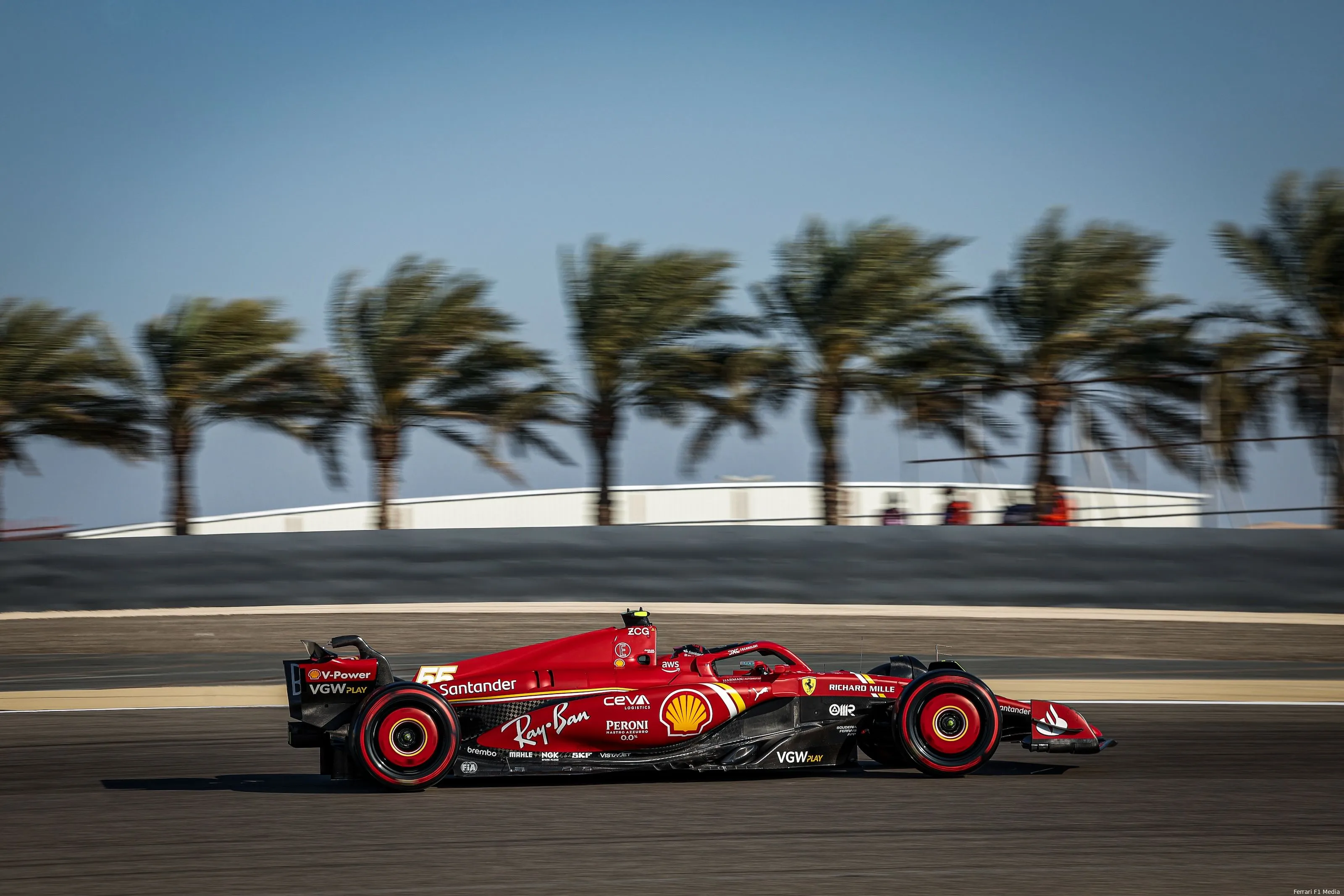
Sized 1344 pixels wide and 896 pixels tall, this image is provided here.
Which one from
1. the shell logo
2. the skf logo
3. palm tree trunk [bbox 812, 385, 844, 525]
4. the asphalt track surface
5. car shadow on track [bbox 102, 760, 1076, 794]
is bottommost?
the asphalt track surface

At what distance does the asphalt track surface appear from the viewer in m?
5.70

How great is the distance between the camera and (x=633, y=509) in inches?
1022

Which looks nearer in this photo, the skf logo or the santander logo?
the skf logo

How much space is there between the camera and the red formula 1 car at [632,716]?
752cm

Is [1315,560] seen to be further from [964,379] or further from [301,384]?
[301,384]

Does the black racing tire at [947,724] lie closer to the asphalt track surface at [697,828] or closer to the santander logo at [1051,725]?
the asphalt track surface at [697,828]

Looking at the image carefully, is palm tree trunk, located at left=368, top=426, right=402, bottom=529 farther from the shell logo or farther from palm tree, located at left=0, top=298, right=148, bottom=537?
the shell logo

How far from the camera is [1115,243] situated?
2325 cm

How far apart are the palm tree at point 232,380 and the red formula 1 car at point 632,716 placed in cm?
1714

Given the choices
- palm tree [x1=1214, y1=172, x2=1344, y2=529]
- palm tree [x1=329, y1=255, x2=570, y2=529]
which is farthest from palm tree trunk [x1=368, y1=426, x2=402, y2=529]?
palm tree [x1=1214, y1=172, x2=1344, y2=529]

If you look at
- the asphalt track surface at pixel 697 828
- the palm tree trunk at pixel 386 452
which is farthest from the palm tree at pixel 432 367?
the asphalt track surface at pixel 697 828

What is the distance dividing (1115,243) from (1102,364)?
2.06 metres

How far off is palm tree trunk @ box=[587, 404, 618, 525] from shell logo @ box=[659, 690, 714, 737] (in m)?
16.1

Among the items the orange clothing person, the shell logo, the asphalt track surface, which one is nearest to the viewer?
the asphalt track surface
